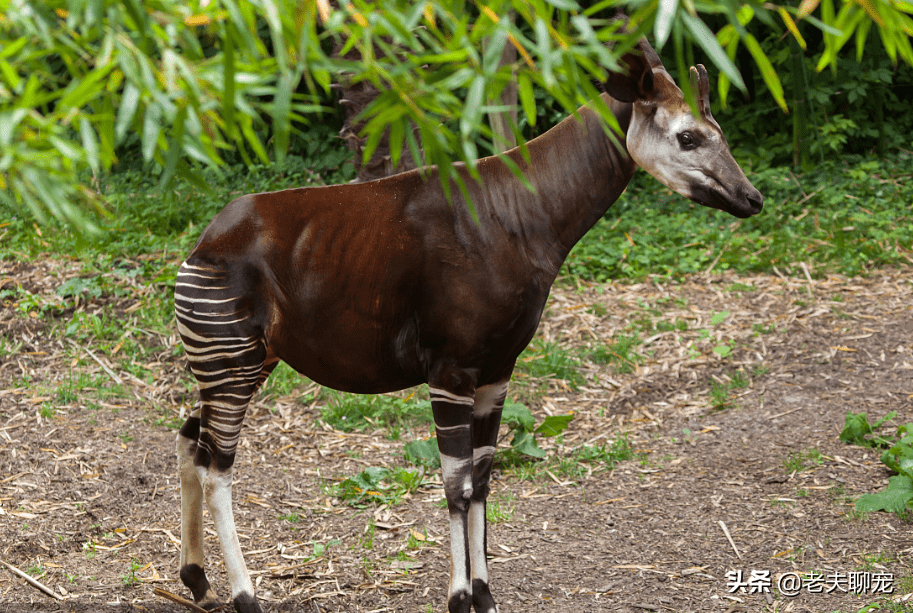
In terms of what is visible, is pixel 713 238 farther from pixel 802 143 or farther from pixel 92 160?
pixel 92 160

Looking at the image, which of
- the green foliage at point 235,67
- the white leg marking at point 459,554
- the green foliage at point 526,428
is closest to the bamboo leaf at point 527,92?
the green foliage at point 235,67

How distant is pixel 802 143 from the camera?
738 cm

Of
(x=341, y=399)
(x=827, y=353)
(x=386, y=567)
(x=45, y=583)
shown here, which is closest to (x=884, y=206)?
(x=827, y=353)

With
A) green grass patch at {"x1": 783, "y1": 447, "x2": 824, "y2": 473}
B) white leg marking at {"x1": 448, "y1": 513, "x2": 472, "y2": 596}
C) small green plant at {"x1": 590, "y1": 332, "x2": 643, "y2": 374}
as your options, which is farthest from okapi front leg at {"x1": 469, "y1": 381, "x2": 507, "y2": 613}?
small green plant at {"x1": 590, "y1": 332, "x2": 643, "y2": 374}

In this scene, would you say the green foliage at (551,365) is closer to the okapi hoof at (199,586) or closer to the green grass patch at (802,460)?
the green grass patch at (802,460)

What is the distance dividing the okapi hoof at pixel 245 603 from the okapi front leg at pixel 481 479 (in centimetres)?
73

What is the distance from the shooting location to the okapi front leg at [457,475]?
248 centimetres

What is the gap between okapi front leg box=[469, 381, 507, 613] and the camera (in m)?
2.69

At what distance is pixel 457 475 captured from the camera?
8.25 feet

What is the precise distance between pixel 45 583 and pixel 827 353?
4.12m

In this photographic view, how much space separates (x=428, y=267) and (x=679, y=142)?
33.3 inches

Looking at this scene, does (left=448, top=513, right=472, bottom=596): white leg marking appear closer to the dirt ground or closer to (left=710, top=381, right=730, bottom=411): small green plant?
the dirt ground

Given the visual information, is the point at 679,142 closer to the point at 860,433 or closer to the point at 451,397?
the point at 451,397

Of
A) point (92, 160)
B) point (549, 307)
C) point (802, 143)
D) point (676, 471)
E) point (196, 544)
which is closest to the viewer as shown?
point (92, 160)
